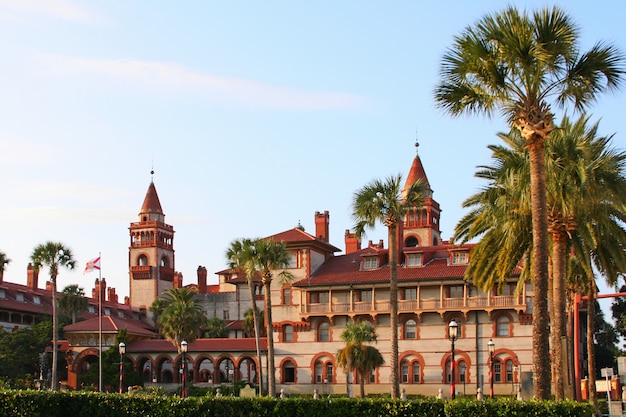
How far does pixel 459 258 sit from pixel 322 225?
710 inches

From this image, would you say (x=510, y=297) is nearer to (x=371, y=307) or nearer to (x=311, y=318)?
(x=371, y=307)

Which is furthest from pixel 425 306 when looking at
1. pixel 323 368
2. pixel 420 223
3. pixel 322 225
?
pixel 420 223

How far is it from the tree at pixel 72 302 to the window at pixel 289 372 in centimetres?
3835

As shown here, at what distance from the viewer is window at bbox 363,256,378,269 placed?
7588 cm

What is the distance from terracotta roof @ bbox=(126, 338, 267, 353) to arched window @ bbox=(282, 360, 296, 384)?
11.5 ft

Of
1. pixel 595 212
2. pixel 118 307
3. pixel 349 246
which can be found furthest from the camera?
pixel 118 307

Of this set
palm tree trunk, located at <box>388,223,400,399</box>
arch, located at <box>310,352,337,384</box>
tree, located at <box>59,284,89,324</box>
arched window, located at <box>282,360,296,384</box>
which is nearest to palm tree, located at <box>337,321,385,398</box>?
arch, located at <box>310,352,337,384</box>

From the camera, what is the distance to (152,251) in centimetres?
12194

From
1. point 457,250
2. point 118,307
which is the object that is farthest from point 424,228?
point 118,307

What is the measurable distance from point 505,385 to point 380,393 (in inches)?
379

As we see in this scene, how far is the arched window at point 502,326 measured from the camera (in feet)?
225

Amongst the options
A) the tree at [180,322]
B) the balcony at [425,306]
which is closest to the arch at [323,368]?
the balcony at [425,306]

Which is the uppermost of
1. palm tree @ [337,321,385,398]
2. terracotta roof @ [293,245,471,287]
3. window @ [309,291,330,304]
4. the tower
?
the tower

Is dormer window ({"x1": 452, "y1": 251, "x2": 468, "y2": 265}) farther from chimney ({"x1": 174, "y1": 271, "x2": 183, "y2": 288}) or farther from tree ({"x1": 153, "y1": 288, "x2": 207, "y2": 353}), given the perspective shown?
chimney ({"x1": 174, "y1": 271, "x2": 183, "y2": 288})
